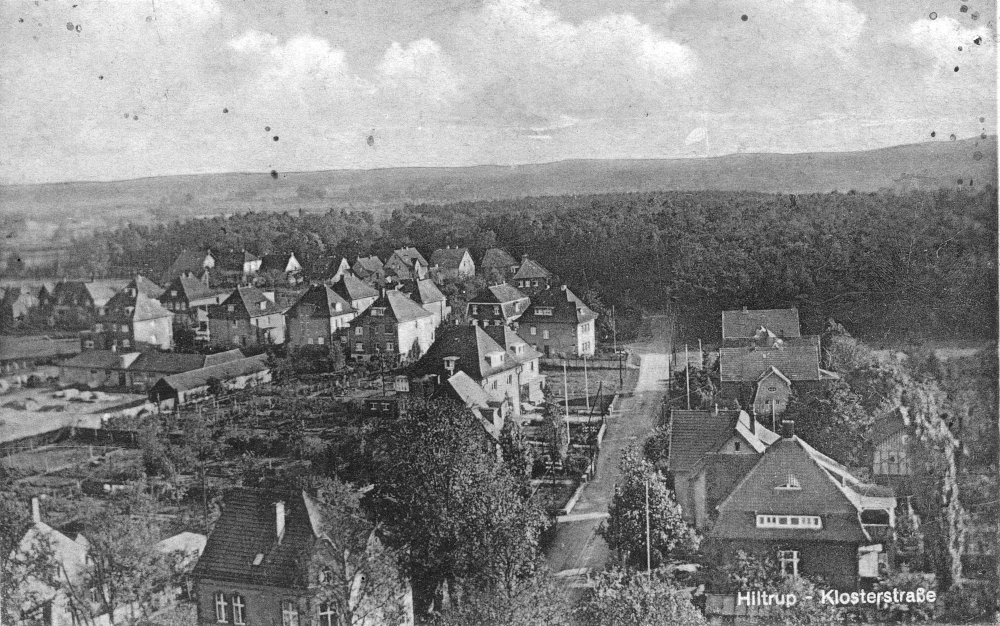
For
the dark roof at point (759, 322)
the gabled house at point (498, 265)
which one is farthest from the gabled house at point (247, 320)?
the dark roof at point (759, 322)

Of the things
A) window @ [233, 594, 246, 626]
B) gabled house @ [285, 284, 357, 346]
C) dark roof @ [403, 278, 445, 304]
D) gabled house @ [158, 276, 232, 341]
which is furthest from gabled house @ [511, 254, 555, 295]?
window @ [233, 594, 246, 626]

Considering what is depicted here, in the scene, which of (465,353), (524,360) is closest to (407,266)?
(465,353)

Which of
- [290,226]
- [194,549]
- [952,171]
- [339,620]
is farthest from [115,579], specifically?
[952,171]

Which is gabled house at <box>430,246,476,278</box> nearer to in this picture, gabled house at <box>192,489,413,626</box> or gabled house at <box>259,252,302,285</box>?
gabled house at <box>259,252,302,285</box>

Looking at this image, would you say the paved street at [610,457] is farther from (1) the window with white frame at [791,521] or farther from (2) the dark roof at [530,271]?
(1) the window with white frame at [791,521]

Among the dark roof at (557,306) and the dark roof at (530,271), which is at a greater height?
the dark roof at (530,271)

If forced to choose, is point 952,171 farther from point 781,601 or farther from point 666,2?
point 781,601
